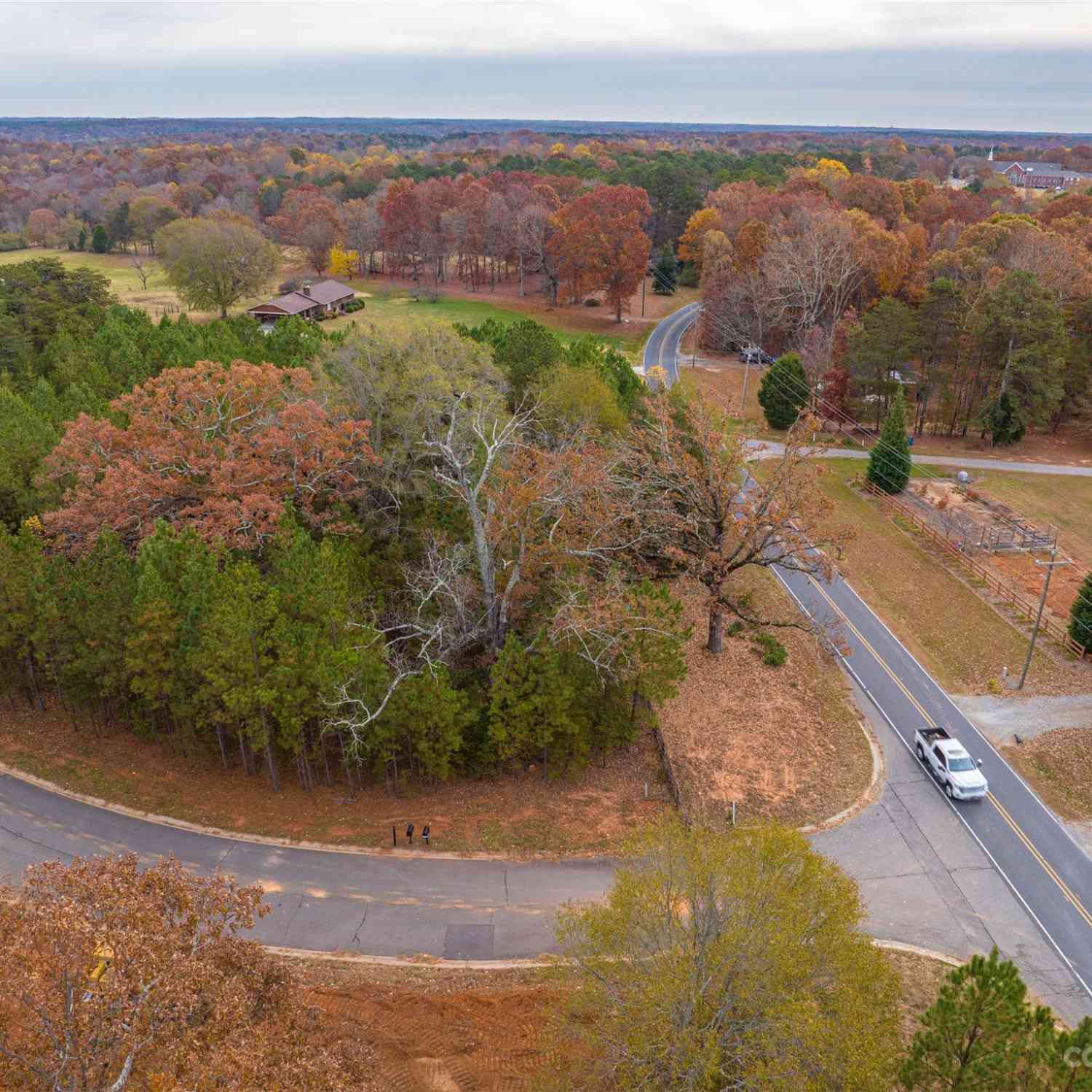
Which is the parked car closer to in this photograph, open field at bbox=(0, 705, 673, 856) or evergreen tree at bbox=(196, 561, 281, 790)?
open field at bbox=(0, 705, 673, 856)

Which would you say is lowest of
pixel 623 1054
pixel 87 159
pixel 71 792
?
pixel 71 792

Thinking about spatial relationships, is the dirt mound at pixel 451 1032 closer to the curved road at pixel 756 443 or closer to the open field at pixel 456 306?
the curved road at pixel 756 443

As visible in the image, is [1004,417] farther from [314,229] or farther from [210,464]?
[314,229]

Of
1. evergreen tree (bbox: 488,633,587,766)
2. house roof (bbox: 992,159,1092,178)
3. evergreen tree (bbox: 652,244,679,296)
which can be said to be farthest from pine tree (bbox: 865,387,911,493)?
house roof (bbox: 992,159,1092,178)

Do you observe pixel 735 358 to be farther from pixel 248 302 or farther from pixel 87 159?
pixel 87 159

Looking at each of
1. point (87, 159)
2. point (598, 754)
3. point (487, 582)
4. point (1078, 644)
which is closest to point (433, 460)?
point (487, 582)

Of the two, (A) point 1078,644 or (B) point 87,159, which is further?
(B) point 87,159

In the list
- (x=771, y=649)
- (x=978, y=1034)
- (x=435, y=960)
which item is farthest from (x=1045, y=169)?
(x=978, y=1034)
